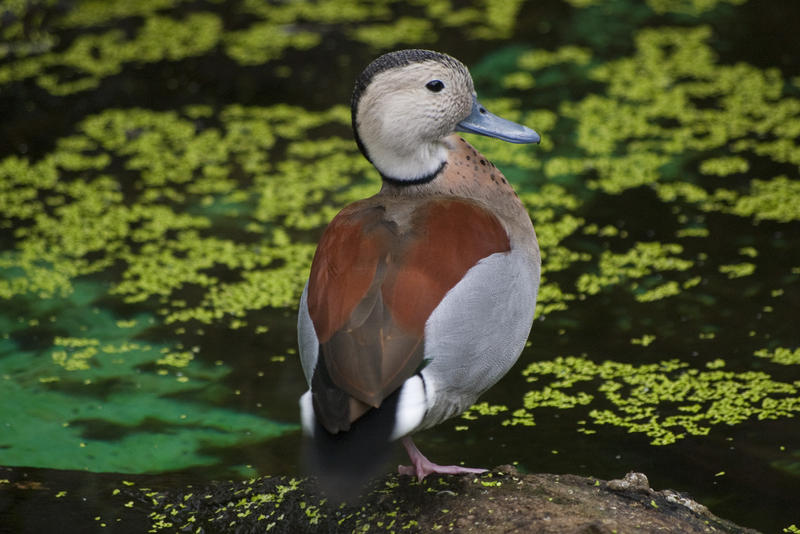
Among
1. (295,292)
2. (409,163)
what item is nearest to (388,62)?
(409,163)

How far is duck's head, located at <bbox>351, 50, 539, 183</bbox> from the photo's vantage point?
2617 millimetres

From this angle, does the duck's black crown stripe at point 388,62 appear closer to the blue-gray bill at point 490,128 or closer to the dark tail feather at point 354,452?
the blue-gray bill at point 490,128

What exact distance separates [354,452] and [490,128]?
3.55ft

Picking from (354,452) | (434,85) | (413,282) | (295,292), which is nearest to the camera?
(354,452)

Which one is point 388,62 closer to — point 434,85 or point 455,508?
point 434,85

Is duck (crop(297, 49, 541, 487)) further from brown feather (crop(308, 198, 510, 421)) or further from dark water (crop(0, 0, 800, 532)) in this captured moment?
dark water (crop(0, 0, 800, 532))

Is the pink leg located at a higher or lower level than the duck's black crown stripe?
lower

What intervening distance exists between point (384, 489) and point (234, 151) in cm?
269

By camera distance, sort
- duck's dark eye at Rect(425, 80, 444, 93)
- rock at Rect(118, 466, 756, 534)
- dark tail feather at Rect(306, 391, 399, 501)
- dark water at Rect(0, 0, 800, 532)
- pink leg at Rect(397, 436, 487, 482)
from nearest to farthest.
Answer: dark tail feather at Rect(306, 391, 399, 501) → rock at Rect(118, 466, 756, 534) → pink leg at Rect(397, 436, 487, 482) → duck's dark eye at Rect(425, 80, 444, 93) → dark water at Rect(0, 0, 800, 532)

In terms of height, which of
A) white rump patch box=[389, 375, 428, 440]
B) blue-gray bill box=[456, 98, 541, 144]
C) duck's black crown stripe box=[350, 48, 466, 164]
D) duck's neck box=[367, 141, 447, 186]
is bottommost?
white rump patch box=[389, 375, 428, 440]

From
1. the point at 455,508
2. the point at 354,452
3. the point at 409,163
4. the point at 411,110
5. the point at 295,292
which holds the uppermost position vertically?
the point at 411,110

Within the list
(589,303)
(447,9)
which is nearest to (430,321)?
(589,303)

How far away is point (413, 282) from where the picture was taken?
91.9 inches

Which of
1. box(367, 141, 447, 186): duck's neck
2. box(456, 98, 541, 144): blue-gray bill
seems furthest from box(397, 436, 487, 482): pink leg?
box(456, 98, 541, 144): blue-gray bill
